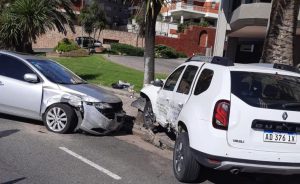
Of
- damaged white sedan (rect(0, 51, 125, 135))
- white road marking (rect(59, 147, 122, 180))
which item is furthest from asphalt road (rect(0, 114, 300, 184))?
damaged white sedan (rect(0, 51, 125, 135))

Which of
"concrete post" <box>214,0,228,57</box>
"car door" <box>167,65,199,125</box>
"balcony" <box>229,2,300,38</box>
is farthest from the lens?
"concrete post" <box>214,0,228,57</box>

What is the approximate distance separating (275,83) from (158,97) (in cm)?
309

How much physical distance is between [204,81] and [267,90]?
952 mm

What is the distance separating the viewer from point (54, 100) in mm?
9375

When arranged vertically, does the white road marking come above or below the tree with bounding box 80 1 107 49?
below

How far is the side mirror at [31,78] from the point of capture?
9.55 metres

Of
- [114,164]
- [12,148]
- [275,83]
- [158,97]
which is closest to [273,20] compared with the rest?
[158,97]

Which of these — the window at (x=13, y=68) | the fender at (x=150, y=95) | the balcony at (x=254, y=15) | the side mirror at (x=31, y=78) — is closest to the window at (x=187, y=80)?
the fender at (x=150, y=95)

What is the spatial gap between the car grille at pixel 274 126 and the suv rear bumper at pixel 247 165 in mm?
412

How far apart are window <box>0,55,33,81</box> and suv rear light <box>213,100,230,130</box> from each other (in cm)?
516

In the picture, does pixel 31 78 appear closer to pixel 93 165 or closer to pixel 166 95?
pixel 166 95

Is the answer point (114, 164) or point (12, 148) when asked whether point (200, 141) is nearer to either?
point (114, 164)

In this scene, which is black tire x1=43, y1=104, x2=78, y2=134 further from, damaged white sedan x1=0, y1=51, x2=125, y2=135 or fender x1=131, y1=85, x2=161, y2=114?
fender x1=131, y1=85, x2=161, y2=114

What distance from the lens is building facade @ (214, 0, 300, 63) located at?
829 inches
